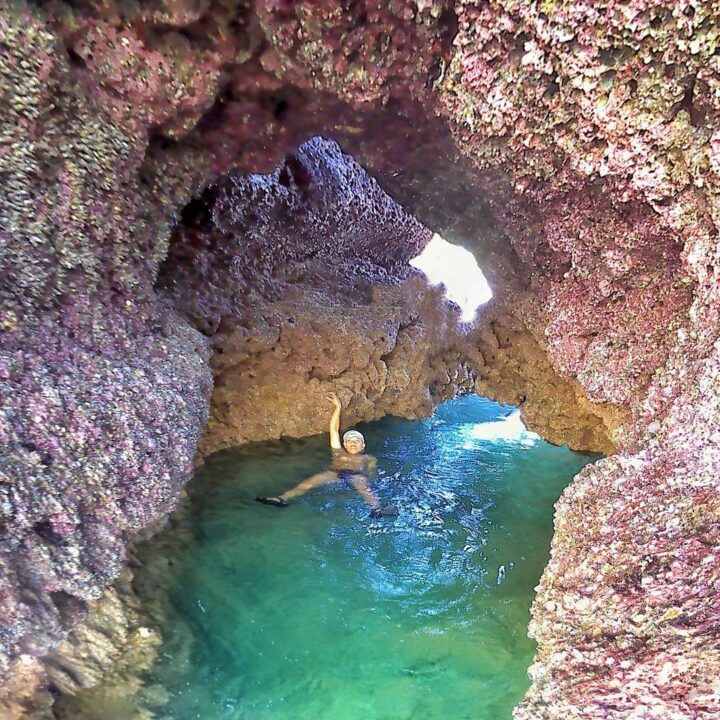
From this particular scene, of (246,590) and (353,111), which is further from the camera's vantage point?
(246,590)

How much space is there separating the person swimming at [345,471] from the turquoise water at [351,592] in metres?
0.13

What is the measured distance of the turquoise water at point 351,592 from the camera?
356 cm

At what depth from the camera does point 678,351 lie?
2955 millimetres

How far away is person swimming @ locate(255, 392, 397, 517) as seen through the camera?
229 inches

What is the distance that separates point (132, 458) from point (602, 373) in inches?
135

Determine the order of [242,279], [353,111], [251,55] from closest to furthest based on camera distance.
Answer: [251,55] → [353,111] → [242,279]

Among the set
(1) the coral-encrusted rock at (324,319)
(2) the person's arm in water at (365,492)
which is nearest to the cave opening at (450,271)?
(1) the coral-encrusted rock at (324,319)

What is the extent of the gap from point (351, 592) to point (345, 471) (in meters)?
2.15

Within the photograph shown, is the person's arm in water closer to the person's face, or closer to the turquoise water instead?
the turquoise water

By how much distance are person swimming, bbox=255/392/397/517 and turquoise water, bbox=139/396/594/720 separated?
0.13 meters

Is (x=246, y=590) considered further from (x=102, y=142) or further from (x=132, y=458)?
(x=102, y=142)

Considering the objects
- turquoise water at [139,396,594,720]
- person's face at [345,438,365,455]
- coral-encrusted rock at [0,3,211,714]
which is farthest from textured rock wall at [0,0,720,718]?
person's face at [345,438,365,455]

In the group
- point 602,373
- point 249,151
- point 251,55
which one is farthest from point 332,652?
point 251,55

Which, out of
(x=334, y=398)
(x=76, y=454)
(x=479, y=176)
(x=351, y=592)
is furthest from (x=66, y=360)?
(x=334, y=398)
